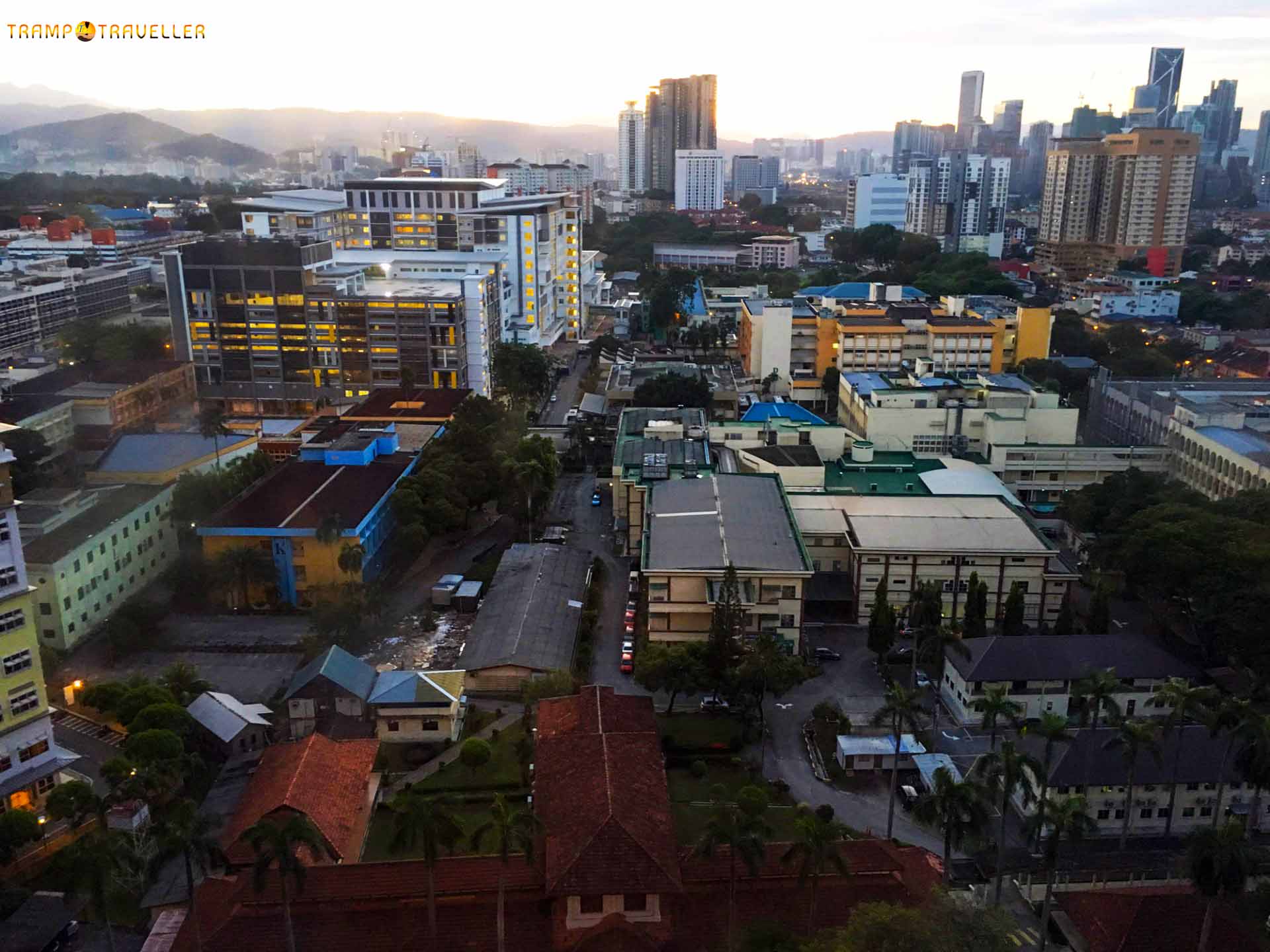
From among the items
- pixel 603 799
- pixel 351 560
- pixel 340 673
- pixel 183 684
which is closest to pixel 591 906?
pixel 603 799

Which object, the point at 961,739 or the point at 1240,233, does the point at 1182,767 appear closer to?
the point at 961,739

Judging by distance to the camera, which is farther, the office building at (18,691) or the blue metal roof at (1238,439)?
the blue metal roof at (1238,439)

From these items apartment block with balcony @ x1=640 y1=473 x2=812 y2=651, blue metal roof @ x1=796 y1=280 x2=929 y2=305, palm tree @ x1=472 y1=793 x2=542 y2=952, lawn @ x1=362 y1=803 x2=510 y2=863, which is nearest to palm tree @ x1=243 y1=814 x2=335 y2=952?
palm tree @ x1=472 y1=793 x2=542 y2=952

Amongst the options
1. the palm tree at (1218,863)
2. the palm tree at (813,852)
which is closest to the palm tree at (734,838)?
the palm tree at (813,852)

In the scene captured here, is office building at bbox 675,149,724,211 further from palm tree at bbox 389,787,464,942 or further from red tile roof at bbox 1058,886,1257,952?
palm tree at bbox 389,787,464,942

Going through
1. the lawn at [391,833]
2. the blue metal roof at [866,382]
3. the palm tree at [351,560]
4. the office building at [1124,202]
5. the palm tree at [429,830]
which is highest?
the office building at [1124,202]

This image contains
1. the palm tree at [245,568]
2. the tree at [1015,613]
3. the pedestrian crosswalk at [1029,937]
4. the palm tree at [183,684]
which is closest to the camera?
the pedestrian crosswalk at [1029,937]

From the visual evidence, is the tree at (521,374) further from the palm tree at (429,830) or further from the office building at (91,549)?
the palm tree at (429,830)

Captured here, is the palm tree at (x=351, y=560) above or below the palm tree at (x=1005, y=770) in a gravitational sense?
below
